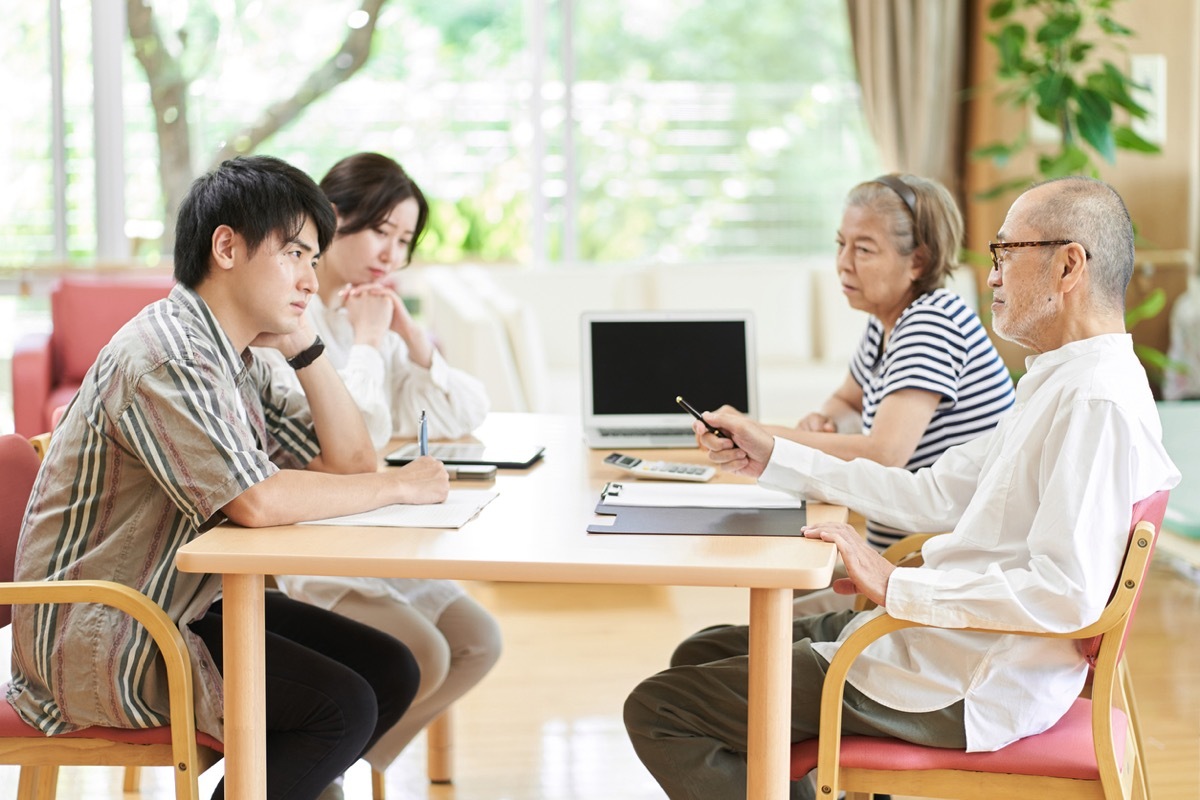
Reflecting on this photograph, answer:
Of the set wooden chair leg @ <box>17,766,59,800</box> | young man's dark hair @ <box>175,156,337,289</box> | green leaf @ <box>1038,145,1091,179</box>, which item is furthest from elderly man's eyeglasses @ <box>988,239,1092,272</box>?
green leaf @ <box>1038,145,1091,179</box>

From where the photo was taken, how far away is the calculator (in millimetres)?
2172

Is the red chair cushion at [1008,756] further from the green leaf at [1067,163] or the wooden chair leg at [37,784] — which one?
the green leaf at [1067,163]

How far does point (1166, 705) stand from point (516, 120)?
14.9 ft

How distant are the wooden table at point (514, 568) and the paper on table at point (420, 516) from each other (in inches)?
1.0

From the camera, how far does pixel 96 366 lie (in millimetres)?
1748

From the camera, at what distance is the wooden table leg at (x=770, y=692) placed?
5.31 feet

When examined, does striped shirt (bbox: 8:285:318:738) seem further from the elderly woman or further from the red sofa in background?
the red sofa in background

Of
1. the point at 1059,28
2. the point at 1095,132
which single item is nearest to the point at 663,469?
the point at 1095,132

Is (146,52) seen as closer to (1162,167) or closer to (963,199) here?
(963,199)

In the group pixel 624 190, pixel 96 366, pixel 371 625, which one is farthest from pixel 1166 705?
pixel 624 190

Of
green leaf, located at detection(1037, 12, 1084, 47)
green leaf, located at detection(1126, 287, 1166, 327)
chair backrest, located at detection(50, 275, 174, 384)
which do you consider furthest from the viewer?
green leaf, located at detection(1126, 287, 1166, 327)

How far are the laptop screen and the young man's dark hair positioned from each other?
813mm

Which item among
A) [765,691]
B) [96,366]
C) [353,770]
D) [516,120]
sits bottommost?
[353,770]

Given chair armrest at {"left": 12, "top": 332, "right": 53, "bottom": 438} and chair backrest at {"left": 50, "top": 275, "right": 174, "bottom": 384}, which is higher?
chair backrest at {"left": 50, "top": 275, "right": 174, "bottom": 384}
